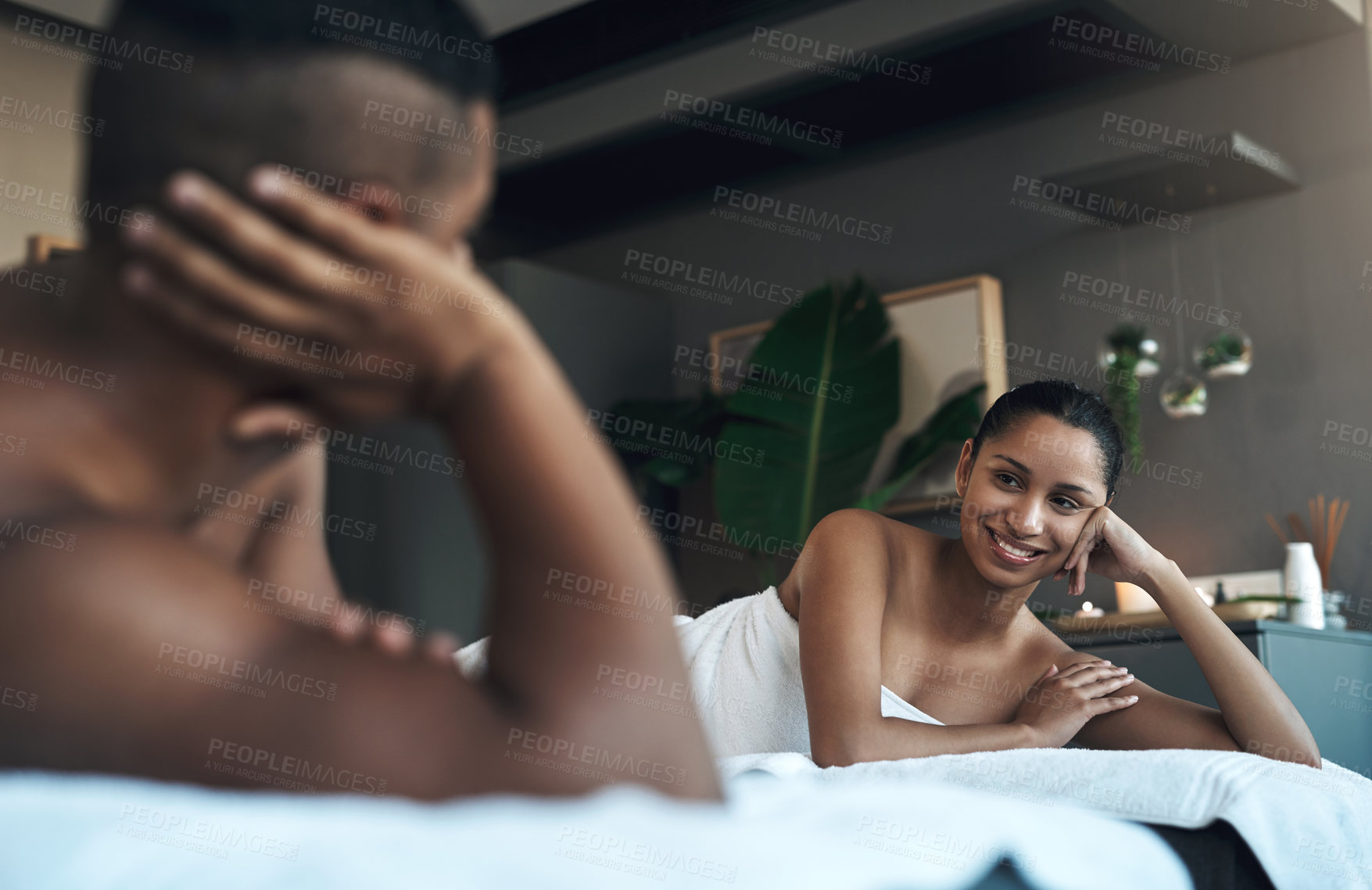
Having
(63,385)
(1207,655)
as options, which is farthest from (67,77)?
(63,385)

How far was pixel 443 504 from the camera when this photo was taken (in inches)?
145

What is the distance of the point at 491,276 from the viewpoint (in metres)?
3.74

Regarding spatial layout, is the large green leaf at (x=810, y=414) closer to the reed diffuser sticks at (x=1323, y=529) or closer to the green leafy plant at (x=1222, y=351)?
the green leafy plant at (x=1222, y=351)

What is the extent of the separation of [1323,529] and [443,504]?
2.35 m

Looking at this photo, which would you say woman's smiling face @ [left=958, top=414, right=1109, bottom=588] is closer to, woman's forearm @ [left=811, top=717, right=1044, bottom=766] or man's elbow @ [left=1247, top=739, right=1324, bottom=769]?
woman's forearm @ [left=811, top=717, right=1044, bottom=766]

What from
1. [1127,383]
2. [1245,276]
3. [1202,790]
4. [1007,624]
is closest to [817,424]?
[1127,383]

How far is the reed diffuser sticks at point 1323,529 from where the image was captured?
107 inches

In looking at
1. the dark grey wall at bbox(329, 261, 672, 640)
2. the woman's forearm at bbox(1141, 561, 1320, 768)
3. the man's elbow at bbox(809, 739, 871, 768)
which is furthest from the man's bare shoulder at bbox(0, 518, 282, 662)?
the dark grey wall at bbox(329, 261, 672, 640)

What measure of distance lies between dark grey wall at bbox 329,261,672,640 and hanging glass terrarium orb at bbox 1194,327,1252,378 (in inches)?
70.3

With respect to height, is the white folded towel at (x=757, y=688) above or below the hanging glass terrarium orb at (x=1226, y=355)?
below

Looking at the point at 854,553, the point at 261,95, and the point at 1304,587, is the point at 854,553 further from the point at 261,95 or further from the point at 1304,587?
the point at 1304,587

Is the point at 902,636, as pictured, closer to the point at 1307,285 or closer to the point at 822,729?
the point at 822,729

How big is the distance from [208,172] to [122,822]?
201 mm

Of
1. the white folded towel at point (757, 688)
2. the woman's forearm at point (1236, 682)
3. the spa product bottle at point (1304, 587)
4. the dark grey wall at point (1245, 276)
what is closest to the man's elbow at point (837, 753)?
the white folded towel at point (757, 688)
